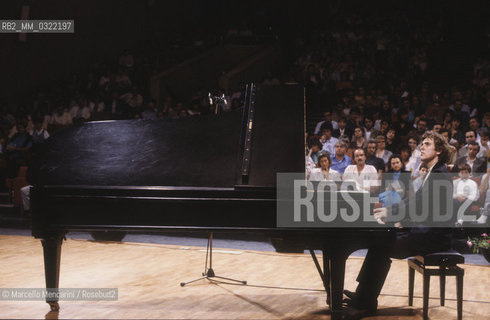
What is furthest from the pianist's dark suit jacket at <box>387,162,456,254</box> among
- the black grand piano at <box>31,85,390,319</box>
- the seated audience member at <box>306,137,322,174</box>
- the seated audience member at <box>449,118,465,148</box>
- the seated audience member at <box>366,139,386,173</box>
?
the seated audience member at <box>449,118,465,148</box>

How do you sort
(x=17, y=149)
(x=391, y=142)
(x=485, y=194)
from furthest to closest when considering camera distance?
(x=17, y=149)
(x=391, y=142)
(x=485, y=194)

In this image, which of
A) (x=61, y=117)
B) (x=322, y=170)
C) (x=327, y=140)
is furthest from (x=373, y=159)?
(x=61, y=117)

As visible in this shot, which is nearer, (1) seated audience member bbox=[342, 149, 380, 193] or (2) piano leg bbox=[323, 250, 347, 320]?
(2) piano leg bbox=[323, 250, 347, 320]

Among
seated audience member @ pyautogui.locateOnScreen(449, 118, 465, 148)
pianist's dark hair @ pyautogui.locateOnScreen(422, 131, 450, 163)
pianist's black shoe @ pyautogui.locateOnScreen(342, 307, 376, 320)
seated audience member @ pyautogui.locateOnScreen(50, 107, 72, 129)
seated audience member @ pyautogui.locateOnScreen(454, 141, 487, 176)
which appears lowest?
pianist's black shoe @ pyautogui.locateOnScreen(342, 307, 376, 320)

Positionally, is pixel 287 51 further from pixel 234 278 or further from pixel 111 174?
pixel 111 174

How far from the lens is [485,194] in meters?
6.39

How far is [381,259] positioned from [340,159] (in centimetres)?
342

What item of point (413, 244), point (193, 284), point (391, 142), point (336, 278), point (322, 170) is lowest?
point (193, 284)

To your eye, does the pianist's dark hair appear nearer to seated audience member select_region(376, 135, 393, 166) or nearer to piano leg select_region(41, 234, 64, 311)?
piano leg select_region(41, 234, 64, 311)

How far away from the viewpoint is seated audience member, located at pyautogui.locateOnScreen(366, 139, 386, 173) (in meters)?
7.05

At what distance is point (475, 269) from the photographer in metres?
5.63

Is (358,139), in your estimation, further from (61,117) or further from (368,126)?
(61,117)

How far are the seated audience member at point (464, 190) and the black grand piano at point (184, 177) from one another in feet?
9.51

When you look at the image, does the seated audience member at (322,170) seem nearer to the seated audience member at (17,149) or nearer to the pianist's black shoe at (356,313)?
the pianist's black shoe at (356,313)
